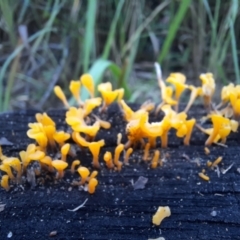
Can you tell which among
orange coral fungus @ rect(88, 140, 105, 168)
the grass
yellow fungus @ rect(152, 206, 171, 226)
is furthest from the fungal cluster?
the grass

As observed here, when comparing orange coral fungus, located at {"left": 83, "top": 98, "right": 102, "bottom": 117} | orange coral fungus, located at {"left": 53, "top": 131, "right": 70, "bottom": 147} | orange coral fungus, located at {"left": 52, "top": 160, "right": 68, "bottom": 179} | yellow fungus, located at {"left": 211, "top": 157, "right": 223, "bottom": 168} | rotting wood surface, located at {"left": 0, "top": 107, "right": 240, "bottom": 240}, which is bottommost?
rotting wood surface, located at {"left": 0, "top": 107, "right": 240, "bottom": 240}

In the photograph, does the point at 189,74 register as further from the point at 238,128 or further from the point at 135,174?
the point at 135,174

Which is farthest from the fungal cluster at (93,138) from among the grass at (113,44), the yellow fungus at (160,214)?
the grass at (113,44)

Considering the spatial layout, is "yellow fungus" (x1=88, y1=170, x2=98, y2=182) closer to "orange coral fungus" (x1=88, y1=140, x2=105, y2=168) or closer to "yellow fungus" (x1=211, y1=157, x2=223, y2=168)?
"orange coral fungus" (x1=88, y1=140, x2=105, y2=168)

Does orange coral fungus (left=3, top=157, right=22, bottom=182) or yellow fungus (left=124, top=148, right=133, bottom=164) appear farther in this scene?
yellow fungus (left=124, top=148, right=133, bottom=164)

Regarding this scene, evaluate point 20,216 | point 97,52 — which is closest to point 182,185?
point 20,216

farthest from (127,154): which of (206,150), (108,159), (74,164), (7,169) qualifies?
(7,169)
